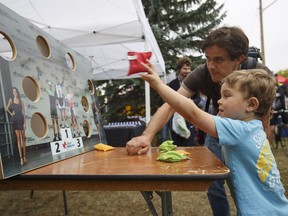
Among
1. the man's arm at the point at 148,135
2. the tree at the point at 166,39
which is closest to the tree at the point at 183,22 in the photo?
the tree at the point at 166,39

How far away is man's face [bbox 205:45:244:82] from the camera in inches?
55.3

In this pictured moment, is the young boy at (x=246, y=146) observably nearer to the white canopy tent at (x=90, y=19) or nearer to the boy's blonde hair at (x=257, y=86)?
the boy's blonde hair at (x=257, y=86)

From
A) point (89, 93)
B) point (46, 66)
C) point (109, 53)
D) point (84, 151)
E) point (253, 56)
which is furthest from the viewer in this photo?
point (109, 53)

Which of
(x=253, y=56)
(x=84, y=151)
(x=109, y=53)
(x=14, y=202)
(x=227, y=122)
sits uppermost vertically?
(x=109, y=53)

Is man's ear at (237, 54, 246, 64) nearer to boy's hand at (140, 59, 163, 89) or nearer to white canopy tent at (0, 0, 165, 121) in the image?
boy's hand at (140, 59, 163, 89)

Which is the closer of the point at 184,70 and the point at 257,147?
the point at 257,147

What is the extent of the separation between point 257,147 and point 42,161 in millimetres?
748

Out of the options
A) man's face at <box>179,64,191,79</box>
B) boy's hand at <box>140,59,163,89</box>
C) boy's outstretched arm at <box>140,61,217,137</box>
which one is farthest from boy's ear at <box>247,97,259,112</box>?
man's face at <box>179,64,191,79</box>

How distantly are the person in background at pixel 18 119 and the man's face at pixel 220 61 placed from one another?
918 millimetres

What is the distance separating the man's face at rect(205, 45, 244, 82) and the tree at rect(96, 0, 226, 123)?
6.81 m

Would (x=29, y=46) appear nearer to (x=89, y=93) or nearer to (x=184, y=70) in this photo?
(x=89, y=93)

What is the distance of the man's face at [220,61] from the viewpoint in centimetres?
141

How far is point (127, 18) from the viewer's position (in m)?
4.00

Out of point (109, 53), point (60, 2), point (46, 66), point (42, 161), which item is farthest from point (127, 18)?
point (42, 161)
